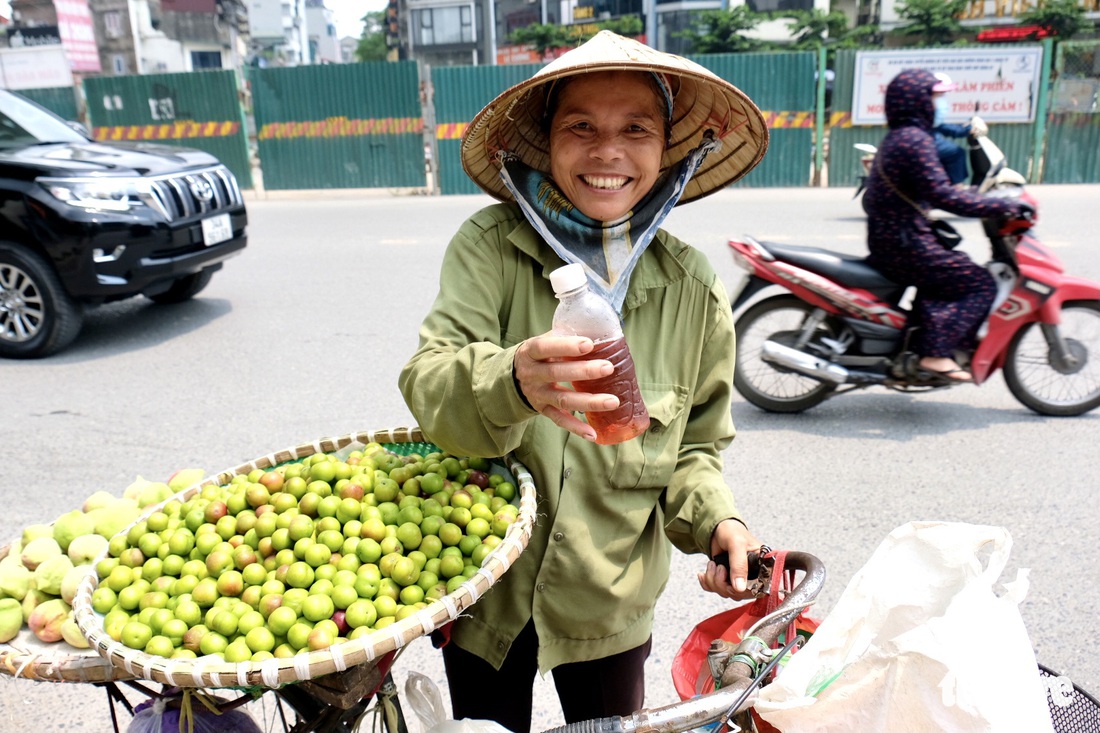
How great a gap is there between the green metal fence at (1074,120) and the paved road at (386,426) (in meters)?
6.17

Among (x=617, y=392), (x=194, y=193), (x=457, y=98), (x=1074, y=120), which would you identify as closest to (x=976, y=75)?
(x=1074, y=120)

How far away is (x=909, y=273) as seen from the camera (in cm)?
442

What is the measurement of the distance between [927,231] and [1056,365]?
3.32ft

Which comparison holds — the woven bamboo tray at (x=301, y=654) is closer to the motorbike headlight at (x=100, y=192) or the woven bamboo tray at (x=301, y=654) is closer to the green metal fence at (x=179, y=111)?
the motorbike headlight at (x=100, y=192)

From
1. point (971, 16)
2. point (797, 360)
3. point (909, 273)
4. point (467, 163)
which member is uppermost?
point (971, 16)

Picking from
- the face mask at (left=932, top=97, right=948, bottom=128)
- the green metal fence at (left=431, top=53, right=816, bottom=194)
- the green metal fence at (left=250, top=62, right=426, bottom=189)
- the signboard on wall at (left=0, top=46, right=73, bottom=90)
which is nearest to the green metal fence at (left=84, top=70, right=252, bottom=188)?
the green metal fence at (left=250, top=62, right=426, bottom=189)

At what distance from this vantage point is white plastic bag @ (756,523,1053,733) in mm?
1038

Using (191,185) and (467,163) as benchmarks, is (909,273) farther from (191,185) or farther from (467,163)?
(191,185)

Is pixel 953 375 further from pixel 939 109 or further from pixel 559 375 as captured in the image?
pixel 559 375

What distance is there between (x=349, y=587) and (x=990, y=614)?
93cm

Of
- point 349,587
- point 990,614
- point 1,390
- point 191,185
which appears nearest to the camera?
point 990,614

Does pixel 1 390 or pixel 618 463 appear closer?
pixel 618 463

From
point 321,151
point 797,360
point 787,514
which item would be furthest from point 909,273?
point 321,151

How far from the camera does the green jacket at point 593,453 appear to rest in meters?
1.58
